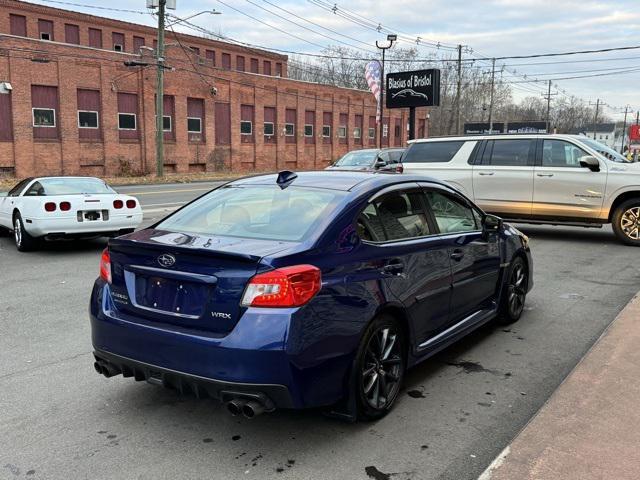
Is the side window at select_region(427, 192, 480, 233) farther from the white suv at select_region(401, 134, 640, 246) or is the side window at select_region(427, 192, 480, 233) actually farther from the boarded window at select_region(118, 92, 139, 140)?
the boarded window at select_region(118, 92, 139, 140)

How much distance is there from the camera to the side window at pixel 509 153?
11664 millimetres

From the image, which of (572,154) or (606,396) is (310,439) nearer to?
(606,396)

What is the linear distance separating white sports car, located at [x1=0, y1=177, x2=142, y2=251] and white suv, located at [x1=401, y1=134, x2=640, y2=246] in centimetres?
642

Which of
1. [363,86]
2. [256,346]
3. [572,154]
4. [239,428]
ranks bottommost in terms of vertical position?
[239,428]

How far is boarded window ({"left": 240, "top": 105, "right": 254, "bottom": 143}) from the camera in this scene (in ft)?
143

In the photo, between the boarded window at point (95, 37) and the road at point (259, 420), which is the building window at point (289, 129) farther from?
the road at point (259, 420)

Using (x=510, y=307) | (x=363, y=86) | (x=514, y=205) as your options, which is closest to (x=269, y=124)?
(x=363, y=86)

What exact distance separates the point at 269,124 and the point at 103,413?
4312 cm

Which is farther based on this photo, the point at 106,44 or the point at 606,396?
the point at 106,44

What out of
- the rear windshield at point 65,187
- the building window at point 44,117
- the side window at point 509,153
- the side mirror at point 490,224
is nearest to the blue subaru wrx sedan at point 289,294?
the side mirror at point 490,224

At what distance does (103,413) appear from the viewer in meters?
3.96

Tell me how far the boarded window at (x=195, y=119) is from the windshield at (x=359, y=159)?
23314 millimetres

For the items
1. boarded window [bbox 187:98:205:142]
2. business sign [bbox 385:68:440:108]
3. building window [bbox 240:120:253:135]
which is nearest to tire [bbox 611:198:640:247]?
business sign [bbox 385:68:440:108]

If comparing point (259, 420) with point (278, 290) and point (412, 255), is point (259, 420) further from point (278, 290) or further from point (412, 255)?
point (412, 255)
